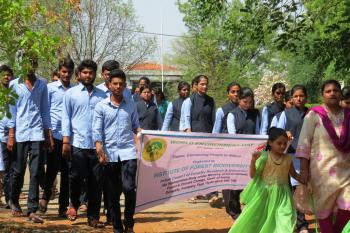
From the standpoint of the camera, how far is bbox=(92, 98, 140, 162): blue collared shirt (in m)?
7.34

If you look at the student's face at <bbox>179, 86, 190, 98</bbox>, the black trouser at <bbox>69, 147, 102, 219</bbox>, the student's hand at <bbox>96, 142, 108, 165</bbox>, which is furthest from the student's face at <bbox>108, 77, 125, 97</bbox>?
the student's face at <bbox>179, 86, 190, 98</bbox>

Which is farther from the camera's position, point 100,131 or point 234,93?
point 234,93

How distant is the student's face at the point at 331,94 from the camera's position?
21.3ft

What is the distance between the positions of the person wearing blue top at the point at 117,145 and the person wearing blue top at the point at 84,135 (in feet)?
2.18

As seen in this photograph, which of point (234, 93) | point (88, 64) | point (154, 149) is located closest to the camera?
point (154, 149)

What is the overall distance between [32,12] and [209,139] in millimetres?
2899

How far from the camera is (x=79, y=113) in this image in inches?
323

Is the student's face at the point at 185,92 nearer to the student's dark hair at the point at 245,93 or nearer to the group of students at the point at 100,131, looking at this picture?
the group of students at the point at 100,131

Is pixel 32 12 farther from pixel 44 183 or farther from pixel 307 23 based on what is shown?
pixel 307 23

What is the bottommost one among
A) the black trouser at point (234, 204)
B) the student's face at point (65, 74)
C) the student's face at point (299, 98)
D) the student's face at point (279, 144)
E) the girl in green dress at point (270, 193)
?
the black trouser at point (234, 204)

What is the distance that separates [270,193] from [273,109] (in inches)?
114

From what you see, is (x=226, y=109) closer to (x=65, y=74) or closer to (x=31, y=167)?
(x=65, y=74)

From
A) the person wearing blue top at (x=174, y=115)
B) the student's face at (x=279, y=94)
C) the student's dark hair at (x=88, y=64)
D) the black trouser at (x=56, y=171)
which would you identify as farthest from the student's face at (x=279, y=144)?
the person wearing blue top at (x=174, y=115)

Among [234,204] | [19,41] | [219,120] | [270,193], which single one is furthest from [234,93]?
[19,41]
